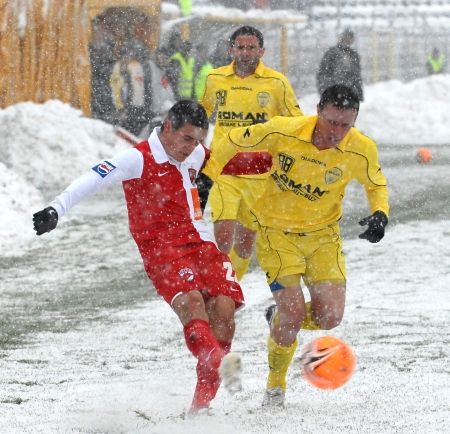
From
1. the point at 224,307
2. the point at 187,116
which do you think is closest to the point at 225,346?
the point at 224,307

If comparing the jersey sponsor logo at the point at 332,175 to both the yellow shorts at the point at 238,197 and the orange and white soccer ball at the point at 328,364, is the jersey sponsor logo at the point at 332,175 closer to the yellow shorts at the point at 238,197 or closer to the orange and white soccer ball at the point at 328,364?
the orange and white soccer ball at the point at 328,364

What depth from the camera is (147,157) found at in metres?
6.41

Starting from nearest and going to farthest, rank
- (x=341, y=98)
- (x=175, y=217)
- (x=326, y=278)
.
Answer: (x=341, y=98) < (x=175, y=217) < (x=326, y=278)

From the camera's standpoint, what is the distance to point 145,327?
9.05 meters

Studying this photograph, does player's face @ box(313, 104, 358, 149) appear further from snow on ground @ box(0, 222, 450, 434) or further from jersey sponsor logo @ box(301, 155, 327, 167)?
snow on ground @ box(0, 222, 450, 434)

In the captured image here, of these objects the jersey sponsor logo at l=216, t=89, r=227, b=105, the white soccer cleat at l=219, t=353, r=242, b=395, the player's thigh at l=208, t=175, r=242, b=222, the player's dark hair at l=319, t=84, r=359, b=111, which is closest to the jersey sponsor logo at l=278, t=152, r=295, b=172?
the player's dark hair at l=319, t=84, r=359, b=111

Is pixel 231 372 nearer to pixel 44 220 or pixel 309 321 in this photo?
pixel 309 321

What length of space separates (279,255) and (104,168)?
114 cm

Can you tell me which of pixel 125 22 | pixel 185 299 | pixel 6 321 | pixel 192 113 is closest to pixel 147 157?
pixel 192 113

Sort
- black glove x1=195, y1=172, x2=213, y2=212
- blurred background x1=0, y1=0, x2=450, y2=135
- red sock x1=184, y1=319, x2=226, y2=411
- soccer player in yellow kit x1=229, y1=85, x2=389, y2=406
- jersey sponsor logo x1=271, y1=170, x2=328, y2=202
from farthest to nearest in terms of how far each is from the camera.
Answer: blurred background x1=0, y1=0, x2=450, y2=135 → black glove x1=195, y1=172, x2=213, y2=212 → jersey sponsor logo x1=271, y1=170, x2=328, y2=202 → soccer player in yellow kit x1=229, y1=85, x2=389, y2=406 → red sock x1=184, y1=319, x2=226, y2=411

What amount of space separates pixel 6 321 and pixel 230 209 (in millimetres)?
2009

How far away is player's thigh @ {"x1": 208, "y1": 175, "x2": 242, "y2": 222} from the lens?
29.6ft

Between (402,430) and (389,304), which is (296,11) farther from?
(402,430)

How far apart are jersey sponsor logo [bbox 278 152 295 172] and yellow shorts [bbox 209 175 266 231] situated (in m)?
2.41
